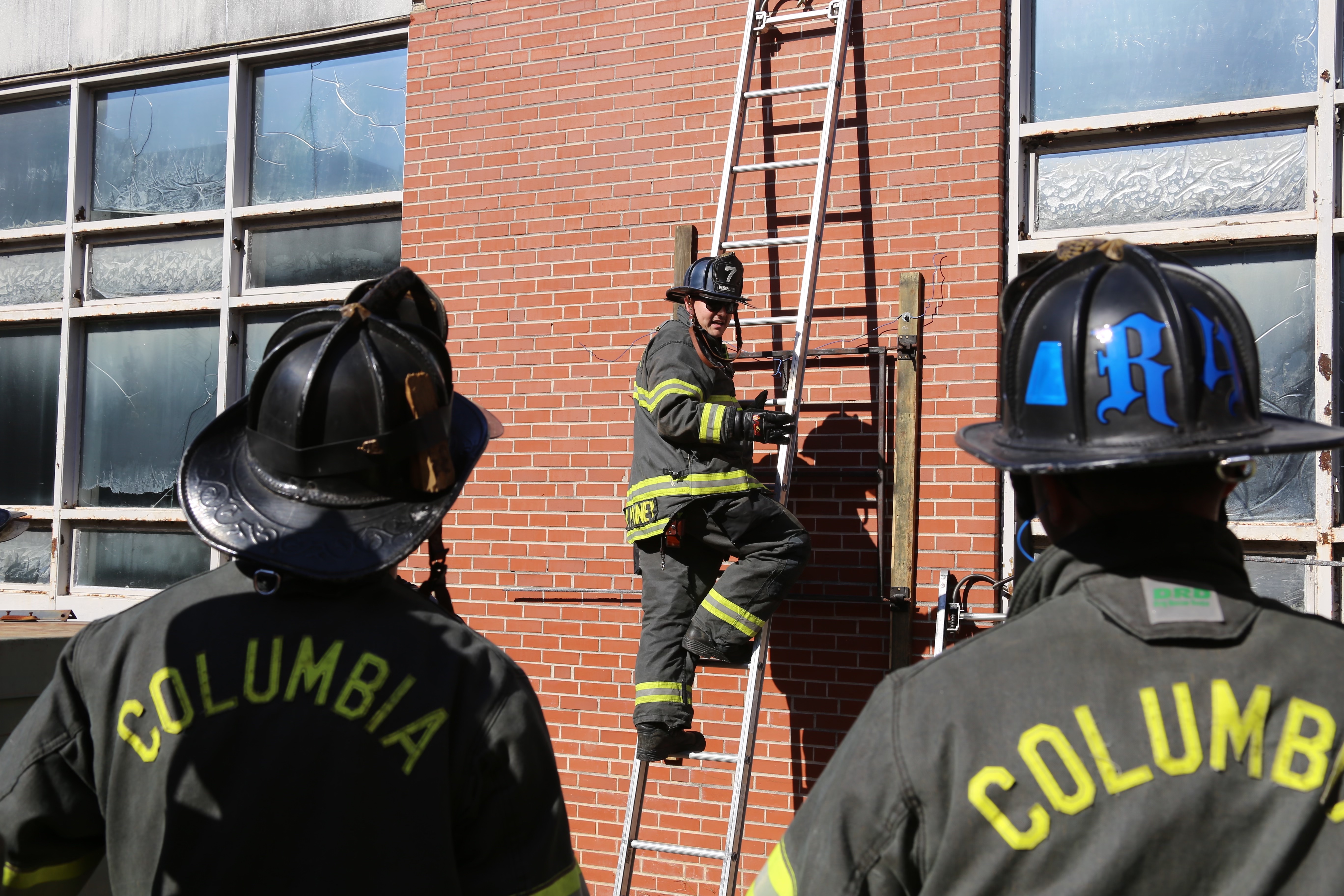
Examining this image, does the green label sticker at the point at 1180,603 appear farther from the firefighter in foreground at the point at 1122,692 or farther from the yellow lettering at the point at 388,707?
the yellow lettering at the point at 388,707

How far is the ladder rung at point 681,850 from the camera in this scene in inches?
169

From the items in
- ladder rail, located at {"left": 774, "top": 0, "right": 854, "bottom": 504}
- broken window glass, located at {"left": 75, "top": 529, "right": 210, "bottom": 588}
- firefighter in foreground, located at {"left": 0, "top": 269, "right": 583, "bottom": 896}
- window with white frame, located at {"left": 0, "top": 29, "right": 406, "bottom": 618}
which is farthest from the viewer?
broken window glass, located at {"left": 75, "top": 529, "right": 210, "bottom": 588}

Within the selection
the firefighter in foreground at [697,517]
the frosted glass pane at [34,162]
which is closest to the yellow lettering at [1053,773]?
the firefighter in foreground at [697,517]

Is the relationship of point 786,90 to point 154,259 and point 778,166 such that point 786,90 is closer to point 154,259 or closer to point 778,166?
point 778,166

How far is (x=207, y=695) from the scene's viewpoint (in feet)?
5.38

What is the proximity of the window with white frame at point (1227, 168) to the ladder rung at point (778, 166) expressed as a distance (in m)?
0.83

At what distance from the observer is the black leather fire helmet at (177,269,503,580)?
169 cm

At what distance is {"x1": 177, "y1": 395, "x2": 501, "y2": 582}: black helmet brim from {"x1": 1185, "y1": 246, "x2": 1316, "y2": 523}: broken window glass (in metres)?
3.64

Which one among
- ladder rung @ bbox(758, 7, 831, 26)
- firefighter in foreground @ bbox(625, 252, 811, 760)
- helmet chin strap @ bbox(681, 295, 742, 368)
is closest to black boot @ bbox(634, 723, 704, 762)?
firefighter in foreground @ bbox(625, 252, 811, 760)

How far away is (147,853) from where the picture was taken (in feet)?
5.35

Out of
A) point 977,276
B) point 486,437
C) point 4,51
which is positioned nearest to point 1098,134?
point 977,276

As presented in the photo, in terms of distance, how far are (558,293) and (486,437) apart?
3547mm

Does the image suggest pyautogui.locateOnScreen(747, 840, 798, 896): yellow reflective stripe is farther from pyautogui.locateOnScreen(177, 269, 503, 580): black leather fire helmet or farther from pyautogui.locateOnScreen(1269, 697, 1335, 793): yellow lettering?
pyautogui.locateOnScreen(177, 269, 503, 580): black leather fire helmet

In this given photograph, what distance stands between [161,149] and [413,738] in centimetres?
607
